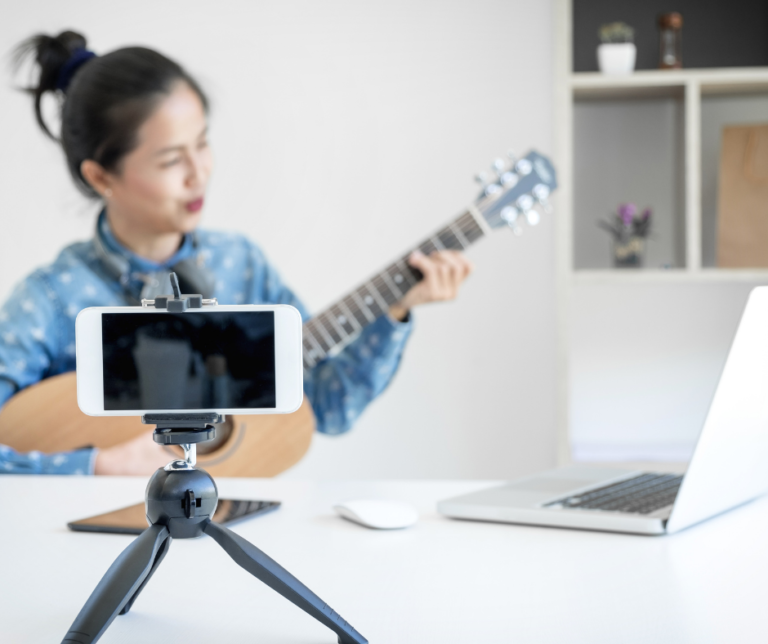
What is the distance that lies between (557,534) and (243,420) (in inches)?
47.8

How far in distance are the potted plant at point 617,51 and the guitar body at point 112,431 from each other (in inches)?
50.5

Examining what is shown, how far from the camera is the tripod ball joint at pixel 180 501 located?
20.0 inches

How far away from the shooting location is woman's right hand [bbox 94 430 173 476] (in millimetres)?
1812

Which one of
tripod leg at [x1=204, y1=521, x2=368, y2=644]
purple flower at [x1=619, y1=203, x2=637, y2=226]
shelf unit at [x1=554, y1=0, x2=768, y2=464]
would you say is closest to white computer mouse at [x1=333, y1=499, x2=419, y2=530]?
tripod leg at [x1=204, y1=521, x2=368, y2=644]

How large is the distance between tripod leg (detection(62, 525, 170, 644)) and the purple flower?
2019 millimetres

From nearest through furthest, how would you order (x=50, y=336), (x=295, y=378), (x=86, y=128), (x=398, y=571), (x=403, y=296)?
1. (x=295, y=378)
2. (x=398, y=571)
3. (x=403, y=296)
4. (x=50, y=336)
5. (x=86, y=128)

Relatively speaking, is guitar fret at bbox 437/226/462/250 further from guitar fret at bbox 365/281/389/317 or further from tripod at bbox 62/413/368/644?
tripod at bbox 62/413/368/644

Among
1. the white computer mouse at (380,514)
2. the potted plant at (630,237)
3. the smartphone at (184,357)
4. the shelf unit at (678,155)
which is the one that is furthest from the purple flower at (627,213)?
the smartphone at (184,357)

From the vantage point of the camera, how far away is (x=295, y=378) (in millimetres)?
540

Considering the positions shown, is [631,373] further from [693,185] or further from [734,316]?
[693,185]

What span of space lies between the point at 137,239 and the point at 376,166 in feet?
2.60

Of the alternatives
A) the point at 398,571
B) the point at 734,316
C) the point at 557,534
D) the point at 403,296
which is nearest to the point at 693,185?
the point at 734,316

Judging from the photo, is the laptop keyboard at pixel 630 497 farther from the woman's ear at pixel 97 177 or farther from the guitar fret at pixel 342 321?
the woman's ear at pixel 97 177

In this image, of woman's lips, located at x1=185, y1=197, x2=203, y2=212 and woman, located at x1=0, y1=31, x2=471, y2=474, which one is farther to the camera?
Result: woman's lips, located at x1=185, y1=197, x2=203, y2=212
